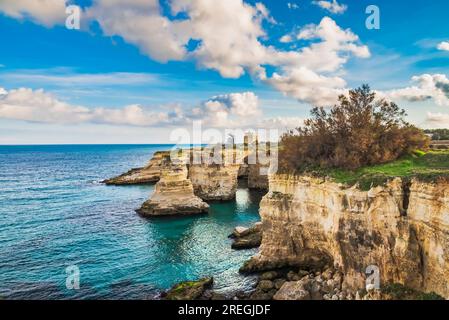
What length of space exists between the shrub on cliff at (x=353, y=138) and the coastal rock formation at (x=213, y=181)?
106 feet

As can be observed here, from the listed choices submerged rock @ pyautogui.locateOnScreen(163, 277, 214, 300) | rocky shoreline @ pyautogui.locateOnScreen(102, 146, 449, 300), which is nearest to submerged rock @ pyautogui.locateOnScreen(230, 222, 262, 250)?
rocky shoreline @ pyautogui.locateOnScreen(102, 146, 449, 300)

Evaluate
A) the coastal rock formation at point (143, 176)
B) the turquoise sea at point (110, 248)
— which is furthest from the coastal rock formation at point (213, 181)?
the coastal rock formation at point (143, 176)

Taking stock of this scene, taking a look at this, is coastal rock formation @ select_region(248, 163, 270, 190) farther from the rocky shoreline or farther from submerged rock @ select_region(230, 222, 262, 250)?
the rocky shoreline

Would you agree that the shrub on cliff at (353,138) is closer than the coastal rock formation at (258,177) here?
Yes

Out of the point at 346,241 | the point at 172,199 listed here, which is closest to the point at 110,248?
the point at 172,199

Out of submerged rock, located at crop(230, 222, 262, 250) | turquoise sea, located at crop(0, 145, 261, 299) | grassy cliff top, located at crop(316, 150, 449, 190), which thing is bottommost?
turquoise sea, located at crop(0, 145, 261, 299)

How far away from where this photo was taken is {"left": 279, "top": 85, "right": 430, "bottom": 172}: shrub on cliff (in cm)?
2175

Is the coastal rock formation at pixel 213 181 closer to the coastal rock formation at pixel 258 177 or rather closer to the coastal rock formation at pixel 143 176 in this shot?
the coastal rock formation at pixel 258 177

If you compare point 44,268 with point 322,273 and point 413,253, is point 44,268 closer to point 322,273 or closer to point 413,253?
point 322,273

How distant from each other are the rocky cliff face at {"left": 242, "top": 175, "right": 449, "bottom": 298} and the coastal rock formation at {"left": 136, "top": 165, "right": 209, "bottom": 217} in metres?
22.2

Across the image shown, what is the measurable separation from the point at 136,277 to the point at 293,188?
47.0 feet

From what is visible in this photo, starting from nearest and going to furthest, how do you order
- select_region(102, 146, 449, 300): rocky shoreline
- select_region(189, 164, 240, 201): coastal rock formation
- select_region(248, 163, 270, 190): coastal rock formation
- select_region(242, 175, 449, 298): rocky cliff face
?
select_region(242, 175, 449, 298): rocky cliff face, select_region(102, 146, 449, 300): rocky shoreline, select_region(189, 164, 240, 201): coastal rock formation, select_region(248, 163, 270, 190): coastal rock formation

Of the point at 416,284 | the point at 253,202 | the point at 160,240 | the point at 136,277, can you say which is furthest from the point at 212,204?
the point at 416,284

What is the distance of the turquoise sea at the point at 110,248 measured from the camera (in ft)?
84.2
